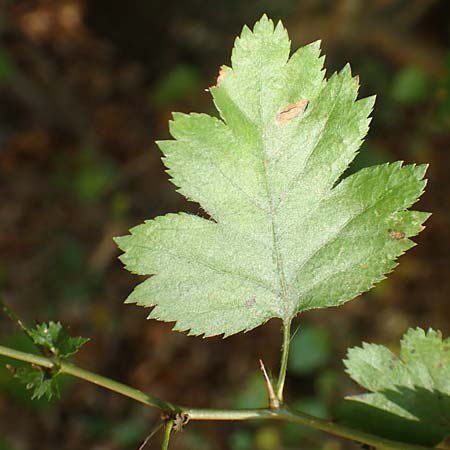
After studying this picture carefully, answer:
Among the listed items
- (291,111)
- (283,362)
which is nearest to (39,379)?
(283,362)

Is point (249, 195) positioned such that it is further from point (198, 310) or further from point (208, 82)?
point (208, 82)

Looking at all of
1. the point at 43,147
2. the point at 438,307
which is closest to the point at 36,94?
the point at 43,147

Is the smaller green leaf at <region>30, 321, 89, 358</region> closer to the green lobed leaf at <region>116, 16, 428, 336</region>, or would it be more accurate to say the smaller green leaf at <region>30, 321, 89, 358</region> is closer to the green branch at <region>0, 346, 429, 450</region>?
the green branch at <region>0, 346, 429, 450</region>

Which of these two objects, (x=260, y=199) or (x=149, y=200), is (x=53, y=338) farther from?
(x=149, y=200)

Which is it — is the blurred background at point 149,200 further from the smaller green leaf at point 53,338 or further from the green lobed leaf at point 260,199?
the smaller green leaf at point 53,338

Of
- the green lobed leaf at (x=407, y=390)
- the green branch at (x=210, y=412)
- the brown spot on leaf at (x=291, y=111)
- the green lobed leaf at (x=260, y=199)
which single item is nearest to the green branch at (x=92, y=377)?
the green branch at (x=210, y=412)

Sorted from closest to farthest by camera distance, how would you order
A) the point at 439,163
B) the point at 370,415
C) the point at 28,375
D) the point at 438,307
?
the point at 28,375, the point at 370,415, the point at 438,307, the point at 439,163
